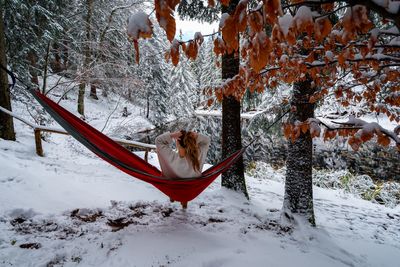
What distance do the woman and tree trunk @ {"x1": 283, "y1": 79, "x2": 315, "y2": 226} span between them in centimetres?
116

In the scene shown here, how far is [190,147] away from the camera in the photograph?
109 inches

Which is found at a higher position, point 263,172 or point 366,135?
point 366,135

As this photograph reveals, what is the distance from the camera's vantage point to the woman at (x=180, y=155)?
2.66 meters

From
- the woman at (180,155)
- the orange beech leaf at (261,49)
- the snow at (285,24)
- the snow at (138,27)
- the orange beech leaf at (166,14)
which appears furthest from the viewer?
the woman at (180,155)

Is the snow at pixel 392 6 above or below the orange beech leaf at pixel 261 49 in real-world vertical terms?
above

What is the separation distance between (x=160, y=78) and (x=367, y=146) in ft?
36.1

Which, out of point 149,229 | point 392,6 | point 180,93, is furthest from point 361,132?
point 180,93

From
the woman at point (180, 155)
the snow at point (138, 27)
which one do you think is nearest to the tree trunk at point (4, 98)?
the woman at point (180, 155)

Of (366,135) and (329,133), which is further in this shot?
(329,133)

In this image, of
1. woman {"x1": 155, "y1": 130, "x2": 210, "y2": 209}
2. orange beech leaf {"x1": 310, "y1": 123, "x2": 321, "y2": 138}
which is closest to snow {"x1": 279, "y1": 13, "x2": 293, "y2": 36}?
orange beech leaf {"x1": 310, "y1": 123, "x2": 321, "y2": 138}

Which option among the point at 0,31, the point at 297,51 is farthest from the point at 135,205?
the point at 0,31

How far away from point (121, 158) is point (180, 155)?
0.60 meters

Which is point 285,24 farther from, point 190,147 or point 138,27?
point 190,147

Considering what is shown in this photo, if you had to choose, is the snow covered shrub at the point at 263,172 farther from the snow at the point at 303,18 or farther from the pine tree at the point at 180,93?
the pine tree at the point at 180,93
